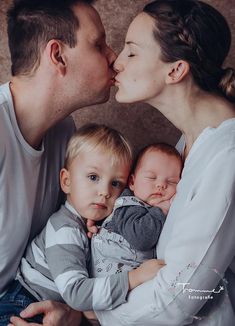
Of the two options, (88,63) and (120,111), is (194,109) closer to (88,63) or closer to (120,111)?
(88,63)

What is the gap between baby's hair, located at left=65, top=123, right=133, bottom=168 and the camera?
46.7 inches

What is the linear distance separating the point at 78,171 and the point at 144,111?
1.45 feet

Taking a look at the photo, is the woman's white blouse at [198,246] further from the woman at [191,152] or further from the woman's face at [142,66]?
the woman's face at [142,66]

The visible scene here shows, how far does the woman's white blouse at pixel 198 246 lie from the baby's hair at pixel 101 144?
17cm

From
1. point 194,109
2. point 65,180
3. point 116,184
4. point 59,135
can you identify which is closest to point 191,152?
point 194,109

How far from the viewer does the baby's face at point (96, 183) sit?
1181mm

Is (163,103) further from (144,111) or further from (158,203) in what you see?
(144,111)

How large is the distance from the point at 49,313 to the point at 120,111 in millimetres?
655

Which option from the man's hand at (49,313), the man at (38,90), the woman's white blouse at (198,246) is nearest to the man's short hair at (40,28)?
the man at (38,90)

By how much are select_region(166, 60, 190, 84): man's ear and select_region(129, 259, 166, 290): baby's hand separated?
0.38 meters

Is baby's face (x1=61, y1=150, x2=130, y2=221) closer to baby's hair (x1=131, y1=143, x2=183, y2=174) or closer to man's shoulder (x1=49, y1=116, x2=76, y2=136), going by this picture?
baby's hair (x1=131, y1=143, x2=183, y2=174)

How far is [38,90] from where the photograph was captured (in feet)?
4.09

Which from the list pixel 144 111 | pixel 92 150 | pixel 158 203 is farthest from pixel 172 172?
pixel 144 111

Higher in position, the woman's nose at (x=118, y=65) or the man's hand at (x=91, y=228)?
the woman's nose at (x=118, y=65)
